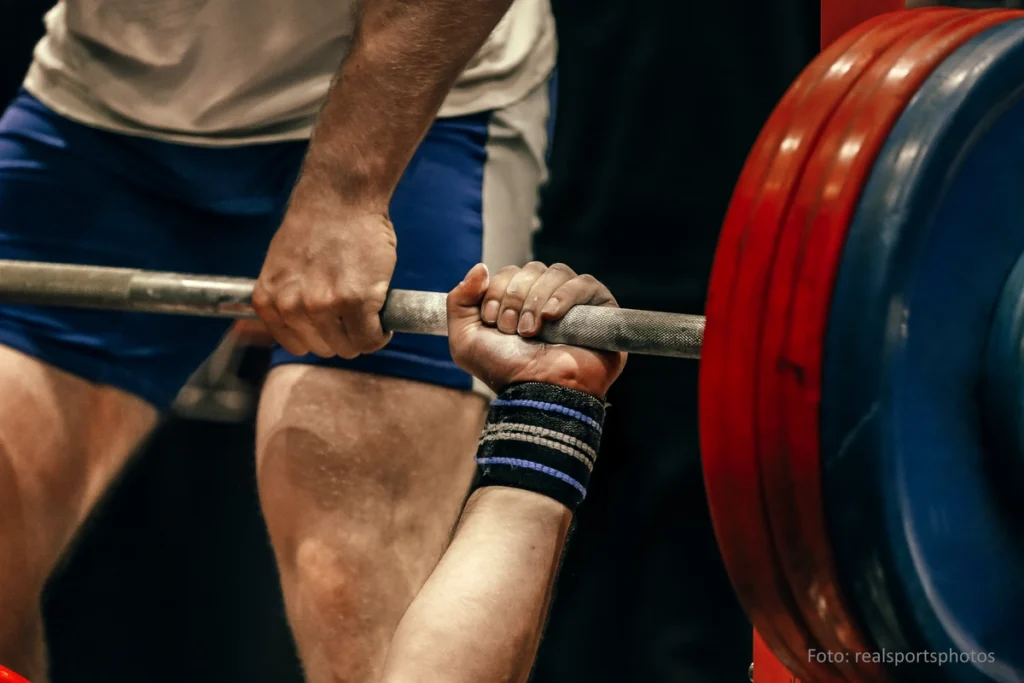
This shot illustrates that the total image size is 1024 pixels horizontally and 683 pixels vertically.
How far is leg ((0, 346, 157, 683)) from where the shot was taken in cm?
131

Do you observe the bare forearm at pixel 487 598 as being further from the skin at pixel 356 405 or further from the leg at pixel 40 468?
the leg at pixel 40 468

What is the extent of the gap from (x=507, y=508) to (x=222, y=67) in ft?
2.05

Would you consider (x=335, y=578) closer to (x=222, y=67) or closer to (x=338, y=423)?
(x=338, y=423)

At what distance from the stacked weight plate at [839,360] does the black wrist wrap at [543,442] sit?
0.64ft

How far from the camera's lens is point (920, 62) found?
82 cm

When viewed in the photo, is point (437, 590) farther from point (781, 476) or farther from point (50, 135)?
point (50, 135)

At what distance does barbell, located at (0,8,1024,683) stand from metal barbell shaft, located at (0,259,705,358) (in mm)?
245

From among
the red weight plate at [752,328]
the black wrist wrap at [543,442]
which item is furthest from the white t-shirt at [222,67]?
the red weight plate at [752,328]

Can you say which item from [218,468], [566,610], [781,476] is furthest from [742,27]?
[218,468]

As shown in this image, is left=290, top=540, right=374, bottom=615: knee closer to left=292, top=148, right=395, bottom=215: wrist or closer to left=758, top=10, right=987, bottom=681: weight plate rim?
left=292, top=148, right=395, bottom=215: wrist

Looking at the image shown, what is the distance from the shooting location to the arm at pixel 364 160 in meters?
1.11

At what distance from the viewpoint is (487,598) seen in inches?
37.8

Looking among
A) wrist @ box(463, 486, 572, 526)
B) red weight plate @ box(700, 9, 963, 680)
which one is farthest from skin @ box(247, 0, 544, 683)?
red weight plate @ box(700, 9, 963, 680)

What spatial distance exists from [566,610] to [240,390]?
776 millimetres
